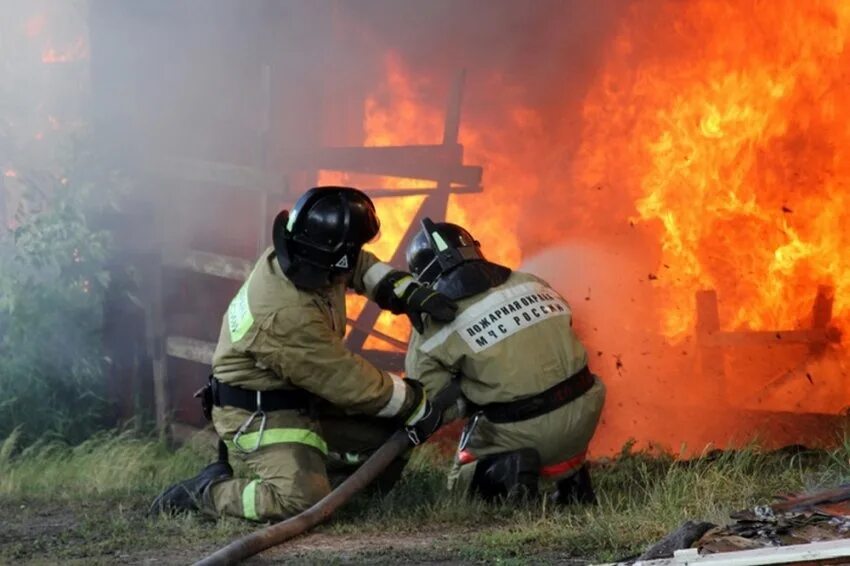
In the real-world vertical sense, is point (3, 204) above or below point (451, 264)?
above

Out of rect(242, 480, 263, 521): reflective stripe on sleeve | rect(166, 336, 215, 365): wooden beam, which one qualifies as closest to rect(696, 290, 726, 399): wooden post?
rect(166, 336, 215, 365): wooden beam

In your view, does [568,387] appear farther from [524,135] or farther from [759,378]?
[524,135]

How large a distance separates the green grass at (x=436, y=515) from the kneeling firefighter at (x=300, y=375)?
21cm

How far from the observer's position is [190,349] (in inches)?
313

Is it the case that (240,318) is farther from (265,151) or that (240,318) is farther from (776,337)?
(776,337)

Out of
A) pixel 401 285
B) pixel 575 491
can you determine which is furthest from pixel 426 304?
pixel 575 491

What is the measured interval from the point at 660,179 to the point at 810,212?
1.05 metres

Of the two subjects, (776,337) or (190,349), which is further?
(190,349)

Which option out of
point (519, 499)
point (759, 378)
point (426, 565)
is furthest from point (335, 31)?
point (426, 565)

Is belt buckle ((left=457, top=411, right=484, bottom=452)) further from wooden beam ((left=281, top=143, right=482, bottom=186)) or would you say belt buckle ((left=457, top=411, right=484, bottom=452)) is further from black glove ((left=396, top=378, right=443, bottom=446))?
wooden beam ((left=281, top=143, right=482, bottom=186))

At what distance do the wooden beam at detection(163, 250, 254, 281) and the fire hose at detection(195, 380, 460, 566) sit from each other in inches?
95.0

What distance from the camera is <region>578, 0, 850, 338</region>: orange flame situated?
27.0 feet

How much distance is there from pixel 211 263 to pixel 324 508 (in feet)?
10.1

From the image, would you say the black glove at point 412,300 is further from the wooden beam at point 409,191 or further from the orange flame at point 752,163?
the orange flame at point 752,163
